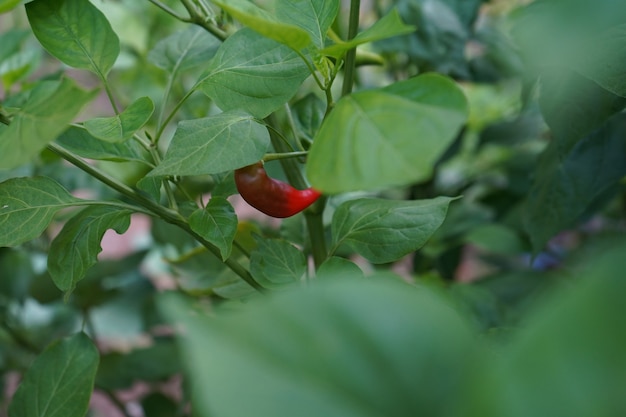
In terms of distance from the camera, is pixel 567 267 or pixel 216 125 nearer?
pixel 216 125

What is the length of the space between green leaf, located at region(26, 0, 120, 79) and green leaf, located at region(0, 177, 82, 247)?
0.21 feet

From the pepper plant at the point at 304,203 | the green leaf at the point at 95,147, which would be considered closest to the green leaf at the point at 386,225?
the pepper plant at the point at 304,203

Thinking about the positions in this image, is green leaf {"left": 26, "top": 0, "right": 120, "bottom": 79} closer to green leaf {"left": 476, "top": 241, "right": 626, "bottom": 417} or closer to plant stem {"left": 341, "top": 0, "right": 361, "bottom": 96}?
plant stem {"left": 341, "top": 0, "right": 361, "bottom": 96}

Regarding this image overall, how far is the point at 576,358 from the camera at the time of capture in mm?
131

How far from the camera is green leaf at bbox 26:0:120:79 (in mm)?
330

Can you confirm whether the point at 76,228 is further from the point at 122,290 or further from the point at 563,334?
the point at 122,290

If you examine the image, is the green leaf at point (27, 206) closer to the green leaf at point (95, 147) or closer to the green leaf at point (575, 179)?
the green leaf at point (95, 147)

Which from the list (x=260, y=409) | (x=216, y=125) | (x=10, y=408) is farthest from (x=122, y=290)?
(x=260, y=409)

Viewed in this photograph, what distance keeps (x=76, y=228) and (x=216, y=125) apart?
0.33 ft

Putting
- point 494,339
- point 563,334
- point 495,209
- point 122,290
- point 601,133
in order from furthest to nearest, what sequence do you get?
point 495,209 → point 122,290 → point 601,133 → point 494,339 → point 563,334

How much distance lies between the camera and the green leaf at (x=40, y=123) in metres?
0.24

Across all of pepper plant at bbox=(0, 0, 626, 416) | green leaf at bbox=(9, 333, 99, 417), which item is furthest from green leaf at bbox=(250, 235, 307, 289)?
green leaf at bbox=(9, 333, 99, 417)

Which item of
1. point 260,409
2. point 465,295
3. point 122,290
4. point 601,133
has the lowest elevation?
point 122,290

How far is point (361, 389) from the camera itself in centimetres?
15
